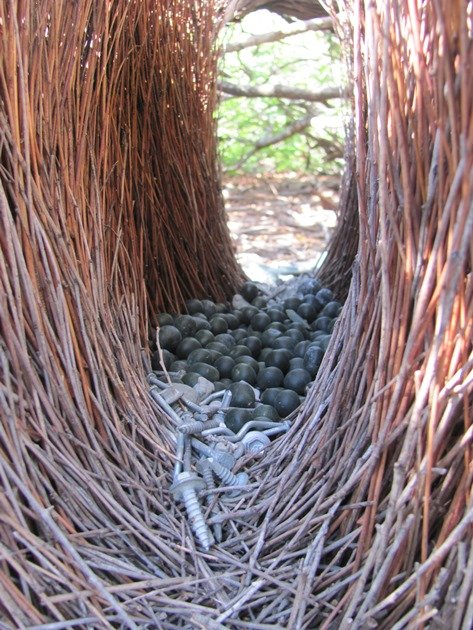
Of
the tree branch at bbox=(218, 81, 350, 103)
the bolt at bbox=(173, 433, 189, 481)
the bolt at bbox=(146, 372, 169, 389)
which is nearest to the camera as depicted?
the bolt at bbox=(173, 433, 189, 481)

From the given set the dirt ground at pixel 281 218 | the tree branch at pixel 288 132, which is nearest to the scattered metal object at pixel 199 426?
the dirt ground at pixel 281 218

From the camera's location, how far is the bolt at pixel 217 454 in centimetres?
110


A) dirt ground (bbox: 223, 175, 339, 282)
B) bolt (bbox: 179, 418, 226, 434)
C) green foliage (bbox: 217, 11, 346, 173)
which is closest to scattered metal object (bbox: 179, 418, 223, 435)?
bolt (bbox: 179, 418, 226, 434)

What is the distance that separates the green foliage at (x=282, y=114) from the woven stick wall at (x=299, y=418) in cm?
305

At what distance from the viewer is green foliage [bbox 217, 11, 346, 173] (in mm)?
4148

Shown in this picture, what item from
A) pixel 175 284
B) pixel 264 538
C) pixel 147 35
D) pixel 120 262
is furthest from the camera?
pixel 175 284

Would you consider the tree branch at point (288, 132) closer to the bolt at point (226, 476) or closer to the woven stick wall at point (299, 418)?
the woven stick wall at point (299, 418)

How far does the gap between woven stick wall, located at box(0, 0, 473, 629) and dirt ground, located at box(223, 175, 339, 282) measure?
60.2 inches

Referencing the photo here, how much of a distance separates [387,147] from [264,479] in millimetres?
520

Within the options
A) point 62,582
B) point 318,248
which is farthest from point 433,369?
point 318,248

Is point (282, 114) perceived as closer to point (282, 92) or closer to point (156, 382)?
point (282, 92)

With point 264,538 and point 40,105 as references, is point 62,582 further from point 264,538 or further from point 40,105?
point 40,105

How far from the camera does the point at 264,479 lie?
3.47 feet

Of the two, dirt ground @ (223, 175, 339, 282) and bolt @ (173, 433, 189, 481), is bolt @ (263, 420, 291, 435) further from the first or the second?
dirt ground @ (223, 175, 339, 282)
